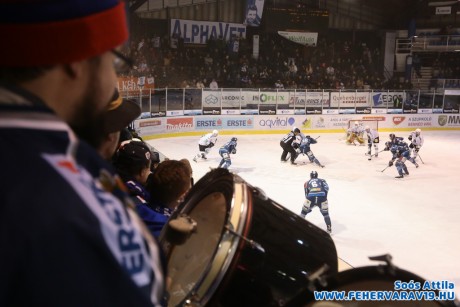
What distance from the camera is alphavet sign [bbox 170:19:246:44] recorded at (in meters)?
22.3

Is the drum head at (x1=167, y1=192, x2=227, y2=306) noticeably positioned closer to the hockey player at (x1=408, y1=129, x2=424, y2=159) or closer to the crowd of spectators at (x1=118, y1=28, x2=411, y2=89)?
the hockey player at (x1=408, y1=129, x2=424, y2=159)

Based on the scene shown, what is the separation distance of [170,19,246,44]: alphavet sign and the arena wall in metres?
6.19

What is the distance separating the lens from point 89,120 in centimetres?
64

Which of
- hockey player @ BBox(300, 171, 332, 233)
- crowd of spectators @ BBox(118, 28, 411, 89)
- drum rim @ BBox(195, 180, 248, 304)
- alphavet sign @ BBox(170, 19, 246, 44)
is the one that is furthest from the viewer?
alphavet sign @ BBox(170, 19, 246, 44)

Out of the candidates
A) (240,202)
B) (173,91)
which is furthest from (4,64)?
(173,91)

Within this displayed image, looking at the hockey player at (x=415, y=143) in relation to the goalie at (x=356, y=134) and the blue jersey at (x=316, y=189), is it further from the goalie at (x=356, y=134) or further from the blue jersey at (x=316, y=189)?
the blue jersey at (x=316, y=189)

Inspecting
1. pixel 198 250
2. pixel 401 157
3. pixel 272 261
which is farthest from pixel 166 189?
pixel 401 157

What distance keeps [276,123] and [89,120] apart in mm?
18436

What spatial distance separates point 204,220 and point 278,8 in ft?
77.3

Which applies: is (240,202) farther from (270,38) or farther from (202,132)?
(270,38)

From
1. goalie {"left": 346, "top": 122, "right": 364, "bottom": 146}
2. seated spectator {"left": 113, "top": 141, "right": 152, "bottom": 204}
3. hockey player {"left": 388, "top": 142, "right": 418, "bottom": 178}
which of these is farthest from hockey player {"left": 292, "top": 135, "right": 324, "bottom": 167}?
seated spectator {"left": 113, "top": 141, "right": 152, "bottom": 204}

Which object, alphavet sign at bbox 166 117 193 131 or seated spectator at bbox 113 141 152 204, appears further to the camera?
alphavet sign at bbox 166 117 193 131

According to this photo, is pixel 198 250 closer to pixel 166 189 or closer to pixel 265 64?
pixel 166 189

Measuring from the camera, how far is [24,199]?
0.47 metres
